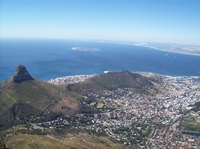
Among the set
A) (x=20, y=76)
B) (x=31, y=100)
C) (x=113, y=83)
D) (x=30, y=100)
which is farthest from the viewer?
(x=113, y=83)

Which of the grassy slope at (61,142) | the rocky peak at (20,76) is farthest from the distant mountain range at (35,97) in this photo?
the grassy slope at (61,142)

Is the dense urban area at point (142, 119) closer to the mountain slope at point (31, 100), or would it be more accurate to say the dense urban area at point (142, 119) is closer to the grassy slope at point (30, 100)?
the mountain slope at point (31, 100)

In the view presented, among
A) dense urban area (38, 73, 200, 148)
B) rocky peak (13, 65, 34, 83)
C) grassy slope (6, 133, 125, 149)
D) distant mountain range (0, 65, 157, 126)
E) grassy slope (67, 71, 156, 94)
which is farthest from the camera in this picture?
grassy slope (67, 71, 156, 94)

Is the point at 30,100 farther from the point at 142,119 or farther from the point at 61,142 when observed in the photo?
the point at 142,119

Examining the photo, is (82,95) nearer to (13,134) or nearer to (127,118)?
(127,118)

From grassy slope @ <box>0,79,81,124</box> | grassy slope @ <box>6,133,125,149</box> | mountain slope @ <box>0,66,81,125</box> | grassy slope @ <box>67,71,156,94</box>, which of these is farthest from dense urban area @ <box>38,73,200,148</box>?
grassy slope @ <box>0,79,81,124</box>

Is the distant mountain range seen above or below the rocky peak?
below

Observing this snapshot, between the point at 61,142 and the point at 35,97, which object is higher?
the point at 35,97

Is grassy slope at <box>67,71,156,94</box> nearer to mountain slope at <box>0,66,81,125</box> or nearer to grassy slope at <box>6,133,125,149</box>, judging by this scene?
mountain slope at <box>0,66,81,125</box>

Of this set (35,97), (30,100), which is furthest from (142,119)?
(30,100)
